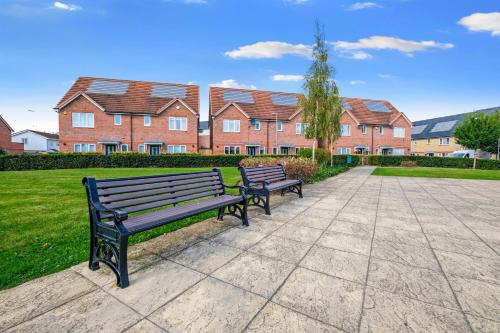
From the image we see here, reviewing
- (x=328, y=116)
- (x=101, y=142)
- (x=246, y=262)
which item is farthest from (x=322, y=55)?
(x=101, y=142)

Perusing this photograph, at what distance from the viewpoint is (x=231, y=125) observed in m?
32.9

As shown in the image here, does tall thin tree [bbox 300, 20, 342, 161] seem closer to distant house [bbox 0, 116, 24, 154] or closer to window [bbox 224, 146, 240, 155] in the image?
window [bbox 224, 146, 240, 155]

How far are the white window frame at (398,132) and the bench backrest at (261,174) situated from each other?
3853 cm

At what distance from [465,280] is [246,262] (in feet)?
9.35

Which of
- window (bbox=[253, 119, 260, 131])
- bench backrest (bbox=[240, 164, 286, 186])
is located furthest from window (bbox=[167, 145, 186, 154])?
bench backrest (bbox=[240, 164, 286, 186])

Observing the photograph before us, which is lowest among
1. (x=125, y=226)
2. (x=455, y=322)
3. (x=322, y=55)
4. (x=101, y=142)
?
(x=455, y=322)

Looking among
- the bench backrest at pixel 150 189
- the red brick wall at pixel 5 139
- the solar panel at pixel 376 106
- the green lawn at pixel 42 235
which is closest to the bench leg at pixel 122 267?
the bench backrest at pixel 150 189

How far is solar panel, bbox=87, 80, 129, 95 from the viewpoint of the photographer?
101 feet

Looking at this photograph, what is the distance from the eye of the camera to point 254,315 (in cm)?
245

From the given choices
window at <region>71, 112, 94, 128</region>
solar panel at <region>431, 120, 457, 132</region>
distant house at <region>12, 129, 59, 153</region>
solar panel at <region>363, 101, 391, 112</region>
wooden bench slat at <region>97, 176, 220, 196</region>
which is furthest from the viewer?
distant house at <region>12, 129, 59, 153</region>

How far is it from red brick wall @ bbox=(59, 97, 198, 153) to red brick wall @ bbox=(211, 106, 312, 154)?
9.38 ft

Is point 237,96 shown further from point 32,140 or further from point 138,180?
point 32,140

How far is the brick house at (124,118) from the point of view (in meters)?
28.5

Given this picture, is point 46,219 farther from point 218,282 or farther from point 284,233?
point 284,233
